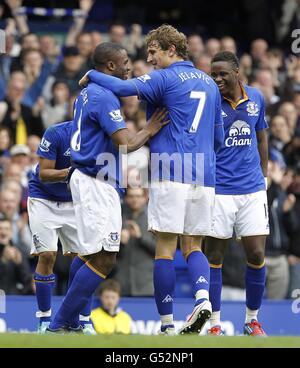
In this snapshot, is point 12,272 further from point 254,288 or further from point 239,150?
point 239,150

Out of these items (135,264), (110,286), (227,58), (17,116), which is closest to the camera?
(227,58)

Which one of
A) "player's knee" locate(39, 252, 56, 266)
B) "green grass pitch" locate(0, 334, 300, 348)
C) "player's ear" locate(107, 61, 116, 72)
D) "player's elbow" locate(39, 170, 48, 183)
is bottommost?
"green grass pitch" locate(0, 334, 300, 348)

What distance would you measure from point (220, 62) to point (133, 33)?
26.4 feet

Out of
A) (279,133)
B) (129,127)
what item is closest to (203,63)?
(279,133)

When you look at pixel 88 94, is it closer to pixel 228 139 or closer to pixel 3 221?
pixel 228 139

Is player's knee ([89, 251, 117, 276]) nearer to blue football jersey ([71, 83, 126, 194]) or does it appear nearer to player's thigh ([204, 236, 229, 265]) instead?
blue football jersey ([71, 83, 126, 194])

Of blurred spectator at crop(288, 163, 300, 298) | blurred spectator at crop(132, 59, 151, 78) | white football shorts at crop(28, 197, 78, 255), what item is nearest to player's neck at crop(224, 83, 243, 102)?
white football shorts at crop(28, 197, 78, 255)

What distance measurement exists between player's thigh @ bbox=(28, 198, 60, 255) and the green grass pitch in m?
2.50

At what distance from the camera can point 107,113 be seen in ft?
32.7

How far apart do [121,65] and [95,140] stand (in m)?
0.74

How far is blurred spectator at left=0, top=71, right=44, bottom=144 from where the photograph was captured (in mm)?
16891

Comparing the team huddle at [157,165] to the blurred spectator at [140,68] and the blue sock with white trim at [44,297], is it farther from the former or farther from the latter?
the blurred spectator at [140,68]

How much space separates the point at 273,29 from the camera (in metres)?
21.3
